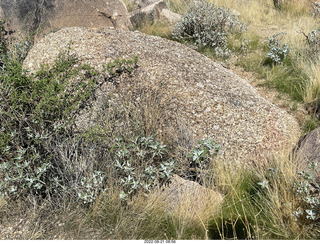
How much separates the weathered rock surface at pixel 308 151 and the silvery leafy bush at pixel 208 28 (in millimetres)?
3034

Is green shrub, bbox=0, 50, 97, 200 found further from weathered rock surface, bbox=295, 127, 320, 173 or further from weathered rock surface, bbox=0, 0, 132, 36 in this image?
weathered rock surface, bbox=0, 0, 132, 36

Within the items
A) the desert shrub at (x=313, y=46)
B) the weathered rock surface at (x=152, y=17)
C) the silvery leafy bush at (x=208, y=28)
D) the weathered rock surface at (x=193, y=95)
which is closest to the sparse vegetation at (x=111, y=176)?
the weathered rock surface at (x=193, y=95)

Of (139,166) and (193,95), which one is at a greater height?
(193,95)

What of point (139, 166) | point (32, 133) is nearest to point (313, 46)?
point (139, 166)

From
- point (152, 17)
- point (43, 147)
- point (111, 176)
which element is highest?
point (152, 17)

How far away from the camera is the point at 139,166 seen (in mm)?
3090

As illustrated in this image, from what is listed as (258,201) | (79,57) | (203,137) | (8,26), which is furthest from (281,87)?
(8,26)

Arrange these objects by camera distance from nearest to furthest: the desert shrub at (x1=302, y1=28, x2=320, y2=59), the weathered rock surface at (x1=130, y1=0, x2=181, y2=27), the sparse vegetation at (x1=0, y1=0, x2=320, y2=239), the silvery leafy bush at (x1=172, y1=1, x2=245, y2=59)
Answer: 1. the sparse vegetation at (x1=0, y1=0, x2=320, y2=239)
2. the desert shrub at (x1=302, y1=28, x2=320, y2=59)
3. the silvery leafy bush at (x1=172, y1=1, x2=245, y2=59)
4. the weathered rock surface at (x1=130, y1=0, x2=181, y2=27)

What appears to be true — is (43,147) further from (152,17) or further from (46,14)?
(152,17)

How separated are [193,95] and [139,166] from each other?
1.36m

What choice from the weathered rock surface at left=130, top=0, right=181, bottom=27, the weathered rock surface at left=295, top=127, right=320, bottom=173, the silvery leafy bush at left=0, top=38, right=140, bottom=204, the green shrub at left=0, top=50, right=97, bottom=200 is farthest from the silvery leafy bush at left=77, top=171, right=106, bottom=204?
the weathered rock surface at left=130, top=0, right=181, bottom=27

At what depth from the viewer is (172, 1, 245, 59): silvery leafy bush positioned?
630 centimetres

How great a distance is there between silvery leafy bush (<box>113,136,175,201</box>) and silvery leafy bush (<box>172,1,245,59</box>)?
338 cm
